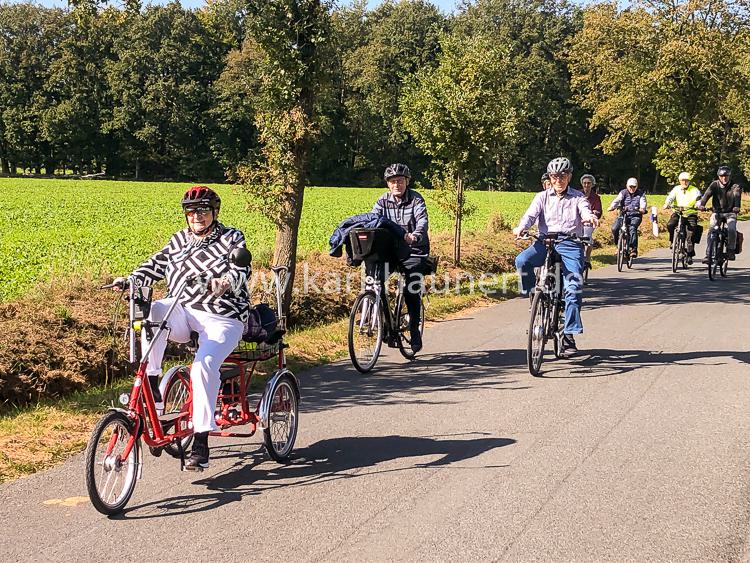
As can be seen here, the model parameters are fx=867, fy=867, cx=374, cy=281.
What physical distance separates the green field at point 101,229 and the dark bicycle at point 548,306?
410cm

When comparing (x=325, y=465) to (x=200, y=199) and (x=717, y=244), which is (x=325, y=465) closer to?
(x=200, y=199)

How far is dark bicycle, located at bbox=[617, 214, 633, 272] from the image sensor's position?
19469 mm

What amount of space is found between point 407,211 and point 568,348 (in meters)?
2.33

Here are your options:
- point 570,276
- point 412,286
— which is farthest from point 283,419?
point 570,276

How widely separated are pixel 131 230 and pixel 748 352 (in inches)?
787

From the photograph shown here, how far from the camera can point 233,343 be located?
5.39 metres

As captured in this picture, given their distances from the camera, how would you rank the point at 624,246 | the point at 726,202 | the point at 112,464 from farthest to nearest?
the point at 624,246 < the point at 726,202 < the point at 112,464

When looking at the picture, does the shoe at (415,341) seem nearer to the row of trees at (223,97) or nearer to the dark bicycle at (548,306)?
the dark bicycle at (548,306)

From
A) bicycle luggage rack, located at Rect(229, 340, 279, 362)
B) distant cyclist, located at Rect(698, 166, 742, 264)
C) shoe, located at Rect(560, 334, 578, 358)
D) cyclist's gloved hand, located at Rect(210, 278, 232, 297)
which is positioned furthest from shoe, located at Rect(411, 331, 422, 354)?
distant cyclist, located at Rect(698, 166, 742, 264)

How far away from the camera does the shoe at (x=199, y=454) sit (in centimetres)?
524

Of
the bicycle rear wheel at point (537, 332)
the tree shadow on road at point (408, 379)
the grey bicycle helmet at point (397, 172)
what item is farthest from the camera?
the grey bicycle helmet at point (397, 172)

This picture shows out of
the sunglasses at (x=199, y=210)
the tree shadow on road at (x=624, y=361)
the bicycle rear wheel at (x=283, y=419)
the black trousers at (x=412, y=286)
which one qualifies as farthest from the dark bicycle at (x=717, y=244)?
the sunglasses at (x=199, y=210)

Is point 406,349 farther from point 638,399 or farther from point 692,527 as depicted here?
point 692,527

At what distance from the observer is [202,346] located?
531 cm
